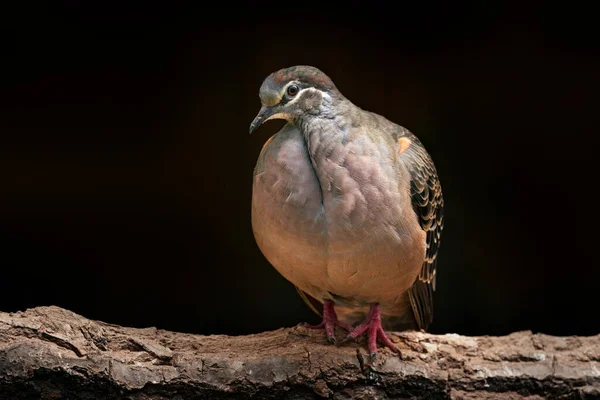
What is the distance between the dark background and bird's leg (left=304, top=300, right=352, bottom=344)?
124cm

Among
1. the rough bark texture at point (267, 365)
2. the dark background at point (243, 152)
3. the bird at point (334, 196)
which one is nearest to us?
the rough bark texture at point (267, 365)

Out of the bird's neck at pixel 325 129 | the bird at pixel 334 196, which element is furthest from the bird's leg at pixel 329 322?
the bird's neck at pixel 325 129

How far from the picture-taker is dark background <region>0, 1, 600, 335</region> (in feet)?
14.0

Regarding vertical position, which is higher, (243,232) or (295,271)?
(243,232)

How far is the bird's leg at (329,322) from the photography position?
3.52 meters

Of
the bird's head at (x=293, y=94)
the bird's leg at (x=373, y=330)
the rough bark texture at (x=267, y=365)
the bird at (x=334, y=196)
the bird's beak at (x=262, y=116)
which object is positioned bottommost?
the rough bark texture at (x=267, y=365)

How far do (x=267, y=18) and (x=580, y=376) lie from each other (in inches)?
93.9

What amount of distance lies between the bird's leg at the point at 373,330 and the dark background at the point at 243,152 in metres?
1.33

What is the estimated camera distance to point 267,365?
3248 millimetres

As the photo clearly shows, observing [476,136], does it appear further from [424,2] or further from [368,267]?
[368,267]

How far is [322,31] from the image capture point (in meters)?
4.34

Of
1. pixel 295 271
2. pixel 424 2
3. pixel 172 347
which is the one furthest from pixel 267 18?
A: pixel 172 347

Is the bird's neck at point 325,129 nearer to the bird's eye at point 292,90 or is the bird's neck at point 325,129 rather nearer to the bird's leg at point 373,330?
the bird's eye at point 292,90


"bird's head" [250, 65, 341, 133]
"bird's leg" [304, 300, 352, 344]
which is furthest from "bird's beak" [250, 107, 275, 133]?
"bird's leg" [304, 300, 352, 344]
